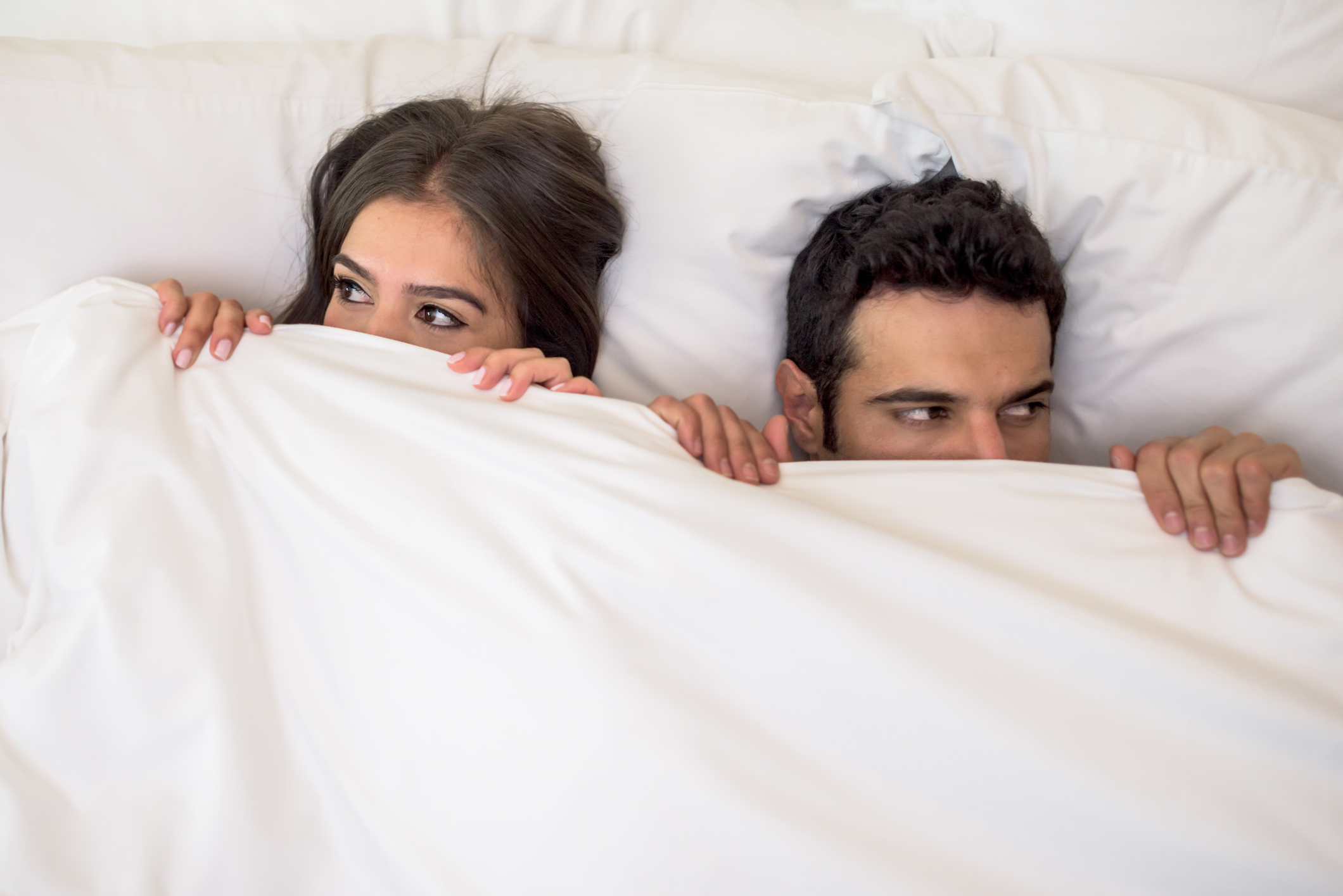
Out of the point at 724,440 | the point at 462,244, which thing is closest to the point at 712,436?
the point at 724,440

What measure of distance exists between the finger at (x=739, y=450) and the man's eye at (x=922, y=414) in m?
0.23

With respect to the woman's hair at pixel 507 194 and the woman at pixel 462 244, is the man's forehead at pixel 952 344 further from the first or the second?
the woman's hair at pixel 507 194

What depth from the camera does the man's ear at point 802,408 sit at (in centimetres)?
127

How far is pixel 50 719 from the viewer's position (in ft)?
2.61

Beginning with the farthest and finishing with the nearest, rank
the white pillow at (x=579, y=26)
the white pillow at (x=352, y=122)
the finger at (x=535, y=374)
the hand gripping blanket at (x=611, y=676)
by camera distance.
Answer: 1. the white pillow at (x=579, y=26)
2. the white pillow at (x=352, y=122)
3. the finger at (x=535, y=374)
4. the hand gripping blanket at (x=611, y=676)

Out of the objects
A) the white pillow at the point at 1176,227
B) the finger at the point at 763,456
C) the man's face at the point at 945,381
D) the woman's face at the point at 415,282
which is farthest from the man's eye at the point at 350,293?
the white pillow at the point at 1176,227

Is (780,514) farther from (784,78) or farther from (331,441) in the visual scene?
(784,78)

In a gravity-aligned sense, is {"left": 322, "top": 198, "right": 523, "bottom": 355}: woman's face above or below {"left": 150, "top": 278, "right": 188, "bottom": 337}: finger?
above

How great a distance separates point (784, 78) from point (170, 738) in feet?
3.77

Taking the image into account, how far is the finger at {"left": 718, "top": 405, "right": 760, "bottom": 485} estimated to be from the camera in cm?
97

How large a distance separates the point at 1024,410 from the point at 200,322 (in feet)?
3.38

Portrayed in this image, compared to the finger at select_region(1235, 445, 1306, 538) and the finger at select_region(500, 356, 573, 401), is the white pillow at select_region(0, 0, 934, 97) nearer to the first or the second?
the finger at select_region(500, 356, 573, 401)

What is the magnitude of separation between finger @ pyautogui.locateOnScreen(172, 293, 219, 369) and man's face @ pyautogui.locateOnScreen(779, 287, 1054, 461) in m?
0.79

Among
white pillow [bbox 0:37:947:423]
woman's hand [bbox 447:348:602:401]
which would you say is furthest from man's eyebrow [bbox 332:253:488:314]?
white pillow [bbox 0:37:947:423]
